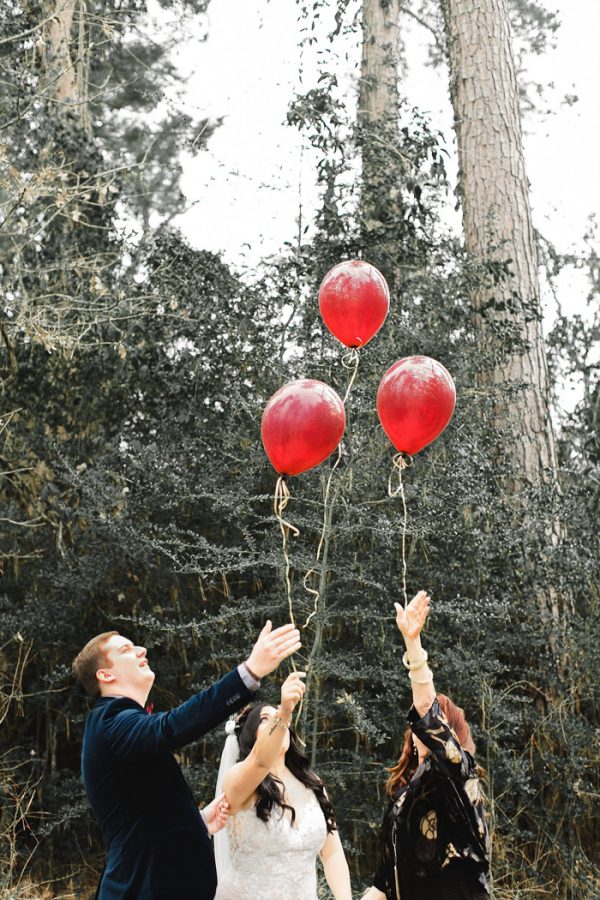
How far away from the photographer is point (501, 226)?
7.26m

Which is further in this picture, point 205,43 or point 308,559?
point 205,43

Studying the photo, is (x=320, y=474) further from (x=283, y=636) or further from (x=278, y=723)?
(x=283, y=636)

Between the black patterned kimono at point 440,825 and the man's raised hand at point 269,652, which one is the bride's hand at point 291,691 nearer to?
the man's raised hand at point 269,652

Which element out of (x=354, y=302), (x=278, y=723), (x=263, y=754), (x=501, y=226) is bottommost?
(x=263, y=754)

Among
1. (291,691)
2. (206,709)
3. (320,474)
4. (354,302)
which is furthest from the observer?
(320,474)

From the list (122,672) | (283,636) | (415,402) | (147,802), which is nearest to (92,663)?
(122,672)

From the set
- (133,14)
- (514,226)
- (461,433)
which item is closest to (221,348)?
(461,433)

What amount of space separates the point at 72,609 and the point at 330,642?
184cm

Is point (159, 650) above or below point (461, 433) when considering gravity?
below

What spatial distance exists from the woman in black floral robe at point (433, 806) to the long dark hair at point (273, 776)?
1.03 ft

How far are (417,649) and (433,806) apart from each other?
484mm

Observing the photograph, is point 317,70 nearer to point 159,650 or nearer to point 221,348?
point 221,348

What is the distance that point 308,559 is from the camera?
17.2 feet

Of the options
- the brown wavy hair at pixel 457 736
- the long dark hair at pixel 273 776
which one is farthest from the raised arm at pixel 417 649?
the long dark hair at pixel 273 776
